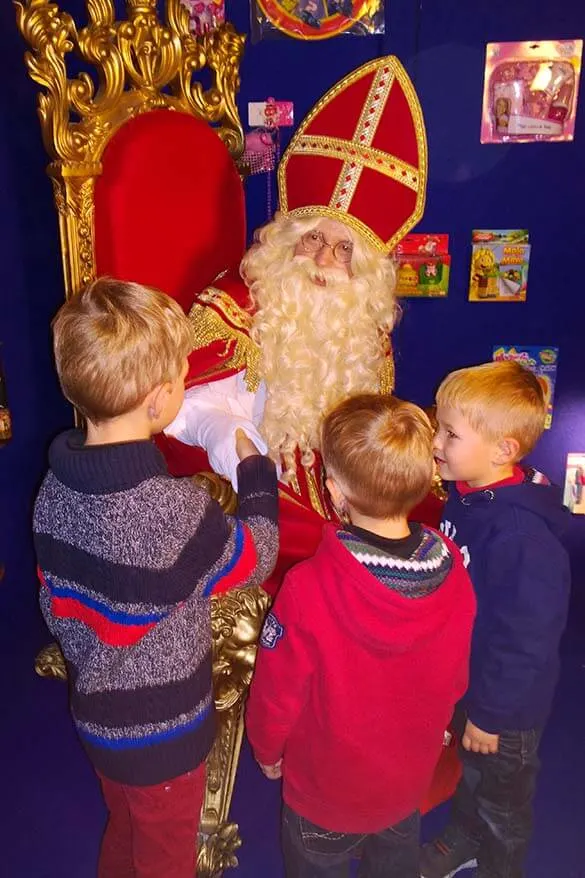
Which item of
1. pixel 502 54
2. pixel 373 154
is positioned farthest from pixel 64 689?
pixel 502 54

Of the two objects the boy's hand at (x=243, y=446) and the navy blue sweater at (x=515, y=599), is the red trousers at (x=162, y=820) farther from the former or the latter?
A: the boy's hand at (x=243, y=446)

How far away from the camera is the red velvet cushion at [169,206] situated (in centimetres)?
207

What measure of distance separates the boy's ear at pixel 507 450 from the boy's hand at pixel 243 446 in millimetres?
604

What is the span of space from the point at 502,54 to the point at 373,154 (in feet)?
2.63

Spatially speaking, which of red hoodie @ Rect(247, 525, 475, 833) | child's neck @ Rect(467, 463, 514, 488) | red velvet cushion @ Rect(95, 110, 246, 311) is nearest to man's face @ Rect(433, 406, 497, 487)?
child's neck @ Rect(467, 463, 514, 488)

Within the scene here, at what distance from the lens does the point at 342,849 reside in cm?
147

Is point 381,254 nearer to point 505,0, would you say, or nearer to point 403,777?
point 505,0

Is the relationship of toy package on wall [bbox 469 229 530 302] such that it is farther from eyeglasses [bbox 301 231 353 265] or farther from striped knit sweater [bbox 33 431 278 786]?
striped knit sweater [bbox 33 431 278 786]

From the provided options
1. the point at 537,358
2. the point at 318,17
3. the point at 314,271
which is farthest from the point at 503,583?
the point at 318,17

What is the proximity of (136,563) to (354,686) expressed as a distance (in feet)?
1.51

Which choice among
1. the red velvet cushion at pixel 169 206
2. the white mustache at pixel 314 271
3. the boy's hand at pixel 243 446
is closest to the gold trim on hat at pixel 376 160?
the white mustache at pixel 314 271

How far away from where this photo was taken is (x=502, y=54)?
2.43m

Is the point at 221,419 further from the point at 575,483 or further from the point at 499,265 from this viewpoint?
the point at 575,483

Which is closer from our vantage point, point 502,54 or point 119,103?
point 119,103
